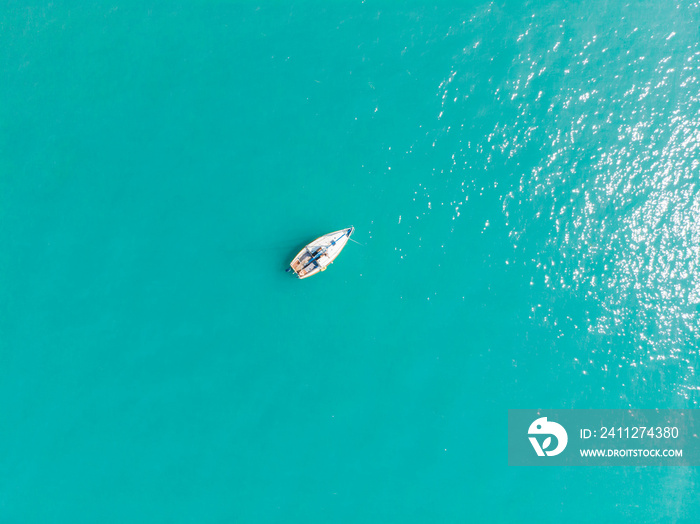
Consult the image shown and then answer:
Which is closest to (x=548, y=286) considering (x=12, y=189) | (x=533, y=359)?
(x=533, y=359)

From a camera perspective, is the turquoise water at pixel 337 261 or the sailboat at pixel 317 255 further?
the turquoise water at pixel 337 261

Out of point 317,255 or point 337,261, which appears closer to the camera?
point 317,255

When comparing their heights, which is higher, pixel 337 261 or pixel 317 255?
pixel 317 255

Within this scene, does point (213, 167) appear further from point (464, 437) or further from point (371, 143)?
point (464, 437)
